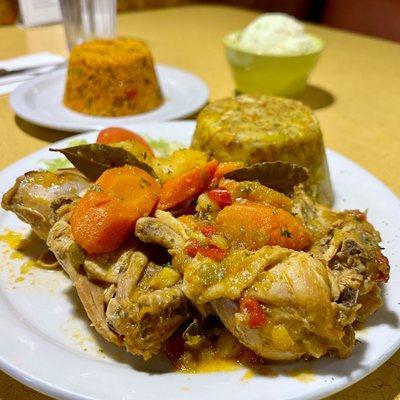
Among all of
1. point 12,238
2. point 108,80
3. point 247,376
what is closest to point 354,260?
point 247,376

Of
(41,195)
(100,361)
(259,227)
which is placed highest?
(259,227)

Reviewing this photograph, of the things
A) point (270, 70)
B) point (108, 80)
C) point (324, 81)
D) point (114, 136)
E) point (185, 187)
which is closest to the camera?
point (185, 187)

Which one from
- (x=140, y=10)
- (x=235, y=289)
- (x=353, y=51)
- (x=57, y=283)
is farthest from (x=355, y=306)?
(x=140, y=10)

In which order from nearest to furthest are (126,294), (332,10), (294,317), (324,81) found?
1. (294,317)
2. (126,294)
3. (324,81)
4. (332,10)

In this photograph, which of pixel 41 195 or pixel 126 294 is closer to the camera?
pixel 126 294

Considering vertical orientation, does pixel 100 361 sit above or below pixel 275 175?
below

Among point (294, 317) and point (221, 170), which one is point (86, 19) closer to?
point (221, 170)

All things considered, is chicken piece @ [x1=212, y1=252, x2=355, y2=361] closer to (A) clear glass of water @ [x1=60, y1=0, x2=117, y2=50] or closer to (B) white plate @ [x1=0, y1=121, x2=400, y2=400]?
(B) white plate @ [x1=0, y1=121, x2=400, y2=400]

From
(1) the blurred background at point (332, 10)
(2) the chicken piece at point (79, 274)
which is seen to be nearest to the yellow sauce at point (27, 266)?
(2) the chicken piece at point (79, 274)

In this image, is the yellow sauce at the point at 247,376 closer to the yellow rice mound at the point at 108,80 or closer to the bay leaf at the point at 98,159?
the bay leaf at the point at 98,159
